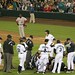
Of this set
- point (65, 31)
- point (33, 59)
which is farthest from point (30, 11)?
point (33, 59)

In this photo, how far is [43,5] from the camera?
40531 mm

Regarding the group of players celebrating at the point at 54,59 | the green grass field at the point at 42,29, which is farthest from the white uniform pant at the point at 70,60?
the green grass field at the point at 42,29

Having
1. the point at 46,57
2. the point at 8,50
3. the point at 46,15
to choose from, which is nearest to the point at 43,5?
the point at 46,15

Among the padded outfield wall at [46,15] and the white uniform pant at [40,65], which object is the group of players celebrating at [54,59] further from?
the padded outfield wall at [46,15]

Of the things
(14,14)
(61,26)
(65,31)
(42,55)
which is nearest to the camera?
(42,55)

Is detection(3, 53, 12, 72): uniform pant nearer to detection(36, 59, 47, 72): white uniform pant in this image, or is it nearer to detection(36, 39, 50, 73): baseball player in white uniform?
detection(36, 59, 47, 72): white uniform pant

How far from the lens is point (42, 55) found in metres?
18.1

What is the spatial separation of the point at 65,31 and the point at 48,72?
14892 mm

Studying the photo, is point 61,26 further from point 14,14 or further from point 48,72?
point 48,72

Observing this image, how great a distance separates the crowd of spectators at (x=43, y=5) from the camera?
3847cm

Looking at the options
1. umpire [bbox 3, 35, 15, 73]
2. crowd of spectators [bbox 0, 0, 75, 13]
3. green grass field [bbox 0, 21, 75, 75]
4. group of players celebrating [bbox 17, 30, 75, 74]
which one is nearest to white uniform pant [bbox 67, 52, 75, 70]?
group of players celebrating [bbox 17, 30, 75, 74]

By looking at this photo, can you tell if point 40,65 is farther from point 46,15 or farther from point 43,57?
Answer: point 46,15

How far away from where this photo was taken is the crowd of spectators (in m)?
38.5

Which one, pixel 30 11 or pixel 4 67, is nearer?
pixel 4 67
